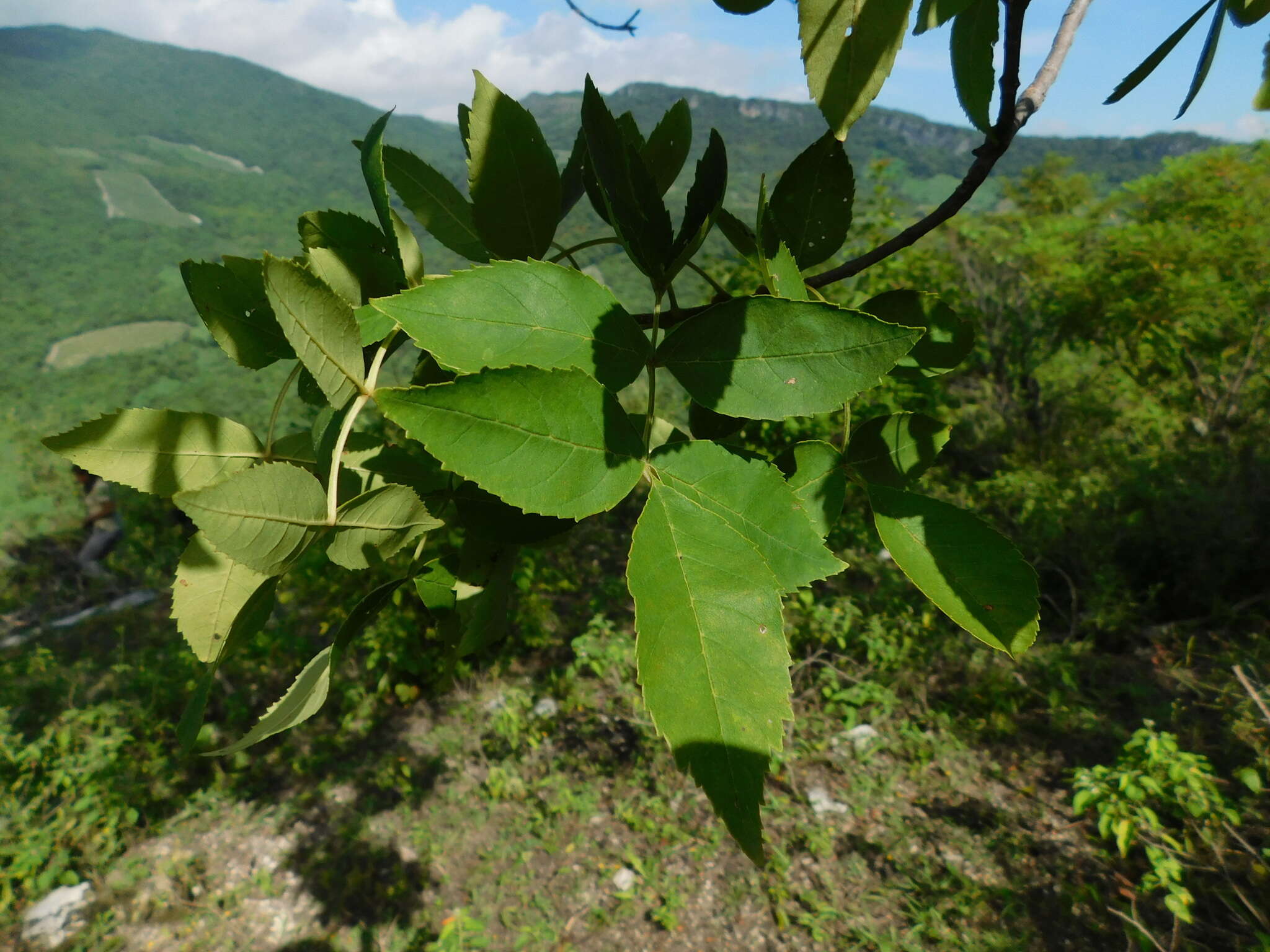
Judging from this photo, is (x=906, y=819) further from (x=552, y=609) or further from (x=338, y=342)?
(x=338, y=342)

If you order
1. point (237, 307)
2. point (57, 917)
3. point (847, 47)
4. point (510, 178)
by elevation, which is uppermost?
point (847, 47)

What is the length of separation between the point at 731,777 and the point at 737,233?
19.1 inches

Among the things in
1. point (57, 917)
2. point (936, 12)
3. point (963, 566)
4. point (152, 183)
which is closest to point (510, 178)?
point (936, 12)

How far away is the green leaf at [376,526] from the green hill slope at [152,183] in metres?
3.60

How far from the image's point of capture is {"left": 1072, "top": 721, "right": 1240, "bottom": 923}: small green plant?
2.51 metres

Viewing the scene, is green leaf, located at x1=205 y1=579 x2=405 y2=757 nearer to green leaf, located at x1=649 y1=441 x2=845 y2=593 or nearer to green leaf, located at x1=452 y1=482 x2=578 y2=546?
green leaf, located at x1=452 y1=482 x2=578 y2=546

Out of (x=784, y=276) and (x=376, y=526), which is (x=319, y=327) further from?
(x=784, y=276)

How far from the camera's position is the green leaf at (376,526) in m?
0.46

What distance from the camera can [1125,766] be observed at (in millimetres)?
2809

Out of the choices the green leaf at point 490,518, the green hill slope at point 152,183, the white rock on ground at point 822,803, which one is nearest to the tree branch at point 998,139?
the green leaf at point 490,518

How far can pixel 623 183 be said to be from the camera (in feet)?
1.51

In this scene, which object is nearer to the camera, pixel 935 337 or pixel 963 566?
pixel 963 566

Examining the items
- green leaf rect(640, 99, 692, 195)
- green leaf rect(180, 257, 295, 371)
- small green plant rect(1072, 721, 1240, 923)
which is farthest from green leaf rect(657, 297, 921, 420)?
small green plant rect(1072, 721, 1240, 923)

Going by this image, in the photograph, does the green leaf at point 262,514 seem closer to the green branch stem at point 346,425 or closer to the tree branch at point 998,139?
the green branch stem at point 346,425
